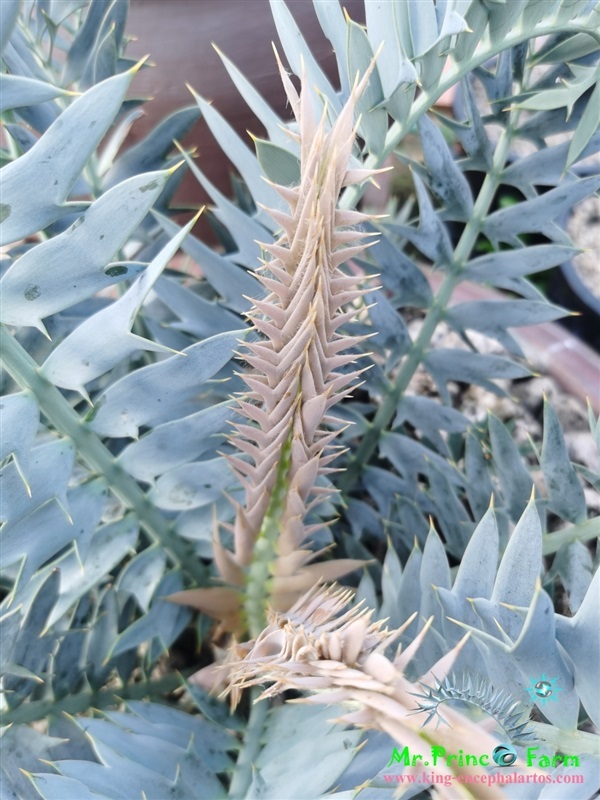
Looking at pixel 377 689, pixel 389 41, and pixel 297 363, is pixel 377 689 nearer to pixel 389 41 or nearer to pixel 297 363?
pixel 297 363

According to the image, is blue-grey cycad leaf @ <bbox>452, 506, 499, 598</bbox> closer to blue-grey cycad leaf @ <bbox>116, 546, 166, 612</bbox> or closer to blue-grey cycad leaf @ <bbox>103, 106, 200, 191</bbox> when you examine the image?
blue-grey cycad leaf @ <bbox>116, 546, 166, 612</bbox>

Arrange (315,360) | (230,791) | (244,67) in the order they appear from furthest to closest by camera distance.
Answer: (244,67)
(230,791)
(315,360)

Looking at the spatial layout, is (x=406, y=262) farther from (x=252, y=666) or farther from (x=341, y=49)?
(x=252, y=666)

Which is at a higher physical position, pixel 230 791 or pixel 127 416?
pixel 127 416

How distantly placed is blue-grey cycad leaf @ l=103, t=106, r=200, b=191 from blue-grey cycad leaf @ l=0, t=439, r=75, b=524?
7.7 inches

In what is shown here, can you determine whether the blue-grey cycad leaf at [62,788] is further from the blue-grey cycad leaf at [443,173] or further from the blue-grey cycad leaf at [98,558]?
the blue-grey cycad leaf at [443,173]

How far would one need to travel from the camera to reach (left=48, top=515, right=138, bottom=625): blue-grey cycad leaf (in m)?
0.40

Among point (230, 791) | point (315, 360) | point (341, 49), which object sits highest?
point (341, 49)

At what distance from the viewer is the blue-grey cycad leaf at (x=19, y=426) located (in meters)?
0.29

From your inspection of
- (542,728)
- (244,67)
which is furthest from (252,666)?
(244,67)

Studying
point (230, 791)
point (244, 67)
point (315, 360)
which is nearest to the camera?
point (315, 360)

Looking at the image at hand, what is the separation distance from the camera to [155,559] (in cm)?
43

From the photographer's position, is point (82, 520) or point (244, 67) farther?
point (244, 67)

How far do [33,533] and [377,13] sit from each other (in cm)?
30
